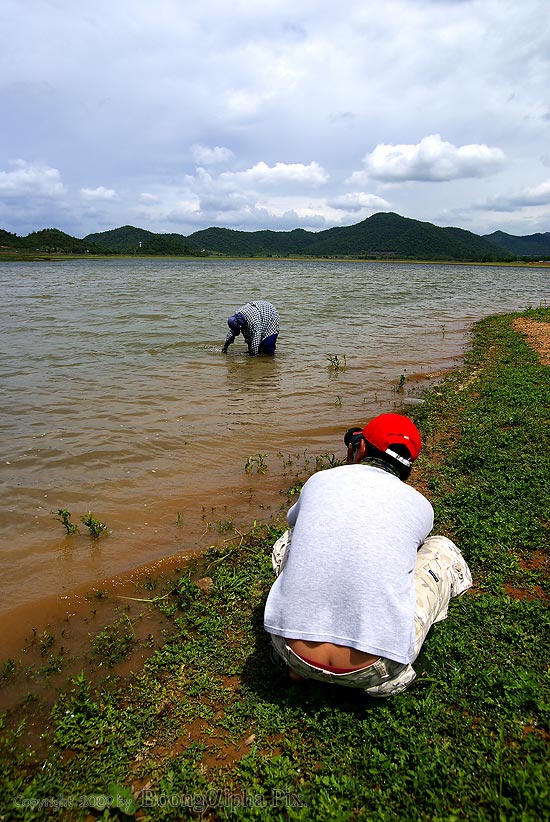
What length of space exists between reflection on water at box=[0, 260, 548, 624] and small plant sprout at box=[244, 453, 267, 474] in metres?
0.12

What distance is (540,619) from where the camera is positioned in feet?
10.1

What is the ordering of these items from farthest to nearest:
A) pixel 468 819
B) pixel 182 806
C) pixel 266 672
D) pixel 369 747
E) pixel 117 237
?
pixel 117 237 → pixel 266 672 → pixel 369 747 → pixel 182 806 → pixel 468 819

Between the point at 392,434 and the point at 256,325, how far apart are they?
9.62m

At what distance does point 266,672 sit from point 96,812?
43.3 inches

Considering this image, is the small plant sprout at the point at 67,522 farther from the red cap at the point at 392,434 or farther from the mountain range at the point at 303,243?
the mountain range at the point at 303,243

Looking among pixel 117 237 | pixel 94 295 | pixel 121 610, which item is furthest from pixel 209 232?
pixel 121 610

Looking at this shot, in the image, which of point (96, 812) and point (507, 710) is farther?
point (507, 710)

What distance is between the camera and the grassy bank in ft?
7.12

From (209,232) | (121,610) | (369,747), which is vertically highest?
(209,232)

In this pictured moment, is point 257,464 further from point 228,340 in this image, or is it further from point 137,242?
point 137,242

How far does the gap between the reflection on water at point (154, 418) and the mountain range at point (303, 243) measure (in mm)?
112927

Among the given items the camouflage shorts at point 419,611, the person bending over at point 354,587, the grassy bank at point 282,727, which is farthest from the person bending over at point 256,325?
the person bending over at point 354,587

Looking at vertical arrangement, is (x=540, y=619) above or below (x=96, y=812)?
above

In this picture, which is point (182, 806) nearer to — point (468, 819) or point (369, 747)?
point (369, 747)
